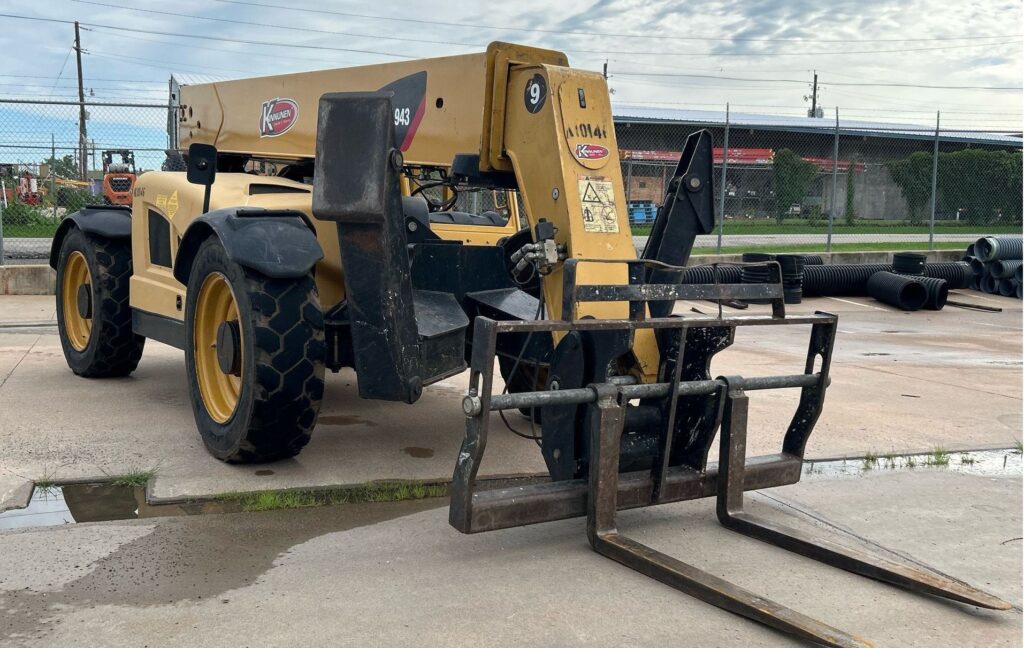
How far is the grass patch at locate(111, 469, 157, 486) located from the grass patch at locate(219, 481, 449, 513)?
53 cm

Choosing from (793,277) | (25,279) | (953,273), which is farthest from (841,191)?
(25,279)

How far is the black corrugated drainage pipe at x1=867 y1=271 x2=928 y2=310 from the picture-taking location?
1441 centimetres

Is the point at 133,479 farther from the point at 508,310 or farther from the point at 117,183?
the point at 117,183

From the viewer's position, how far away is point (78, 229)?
7.22m

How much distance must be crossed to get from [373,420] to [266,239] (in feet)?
6.22

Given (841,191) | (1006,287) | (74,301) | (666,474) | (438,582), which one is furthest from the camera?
(841,191)

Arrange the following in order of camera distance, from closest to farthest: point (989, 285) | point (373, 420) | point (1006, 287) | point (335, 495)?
point (335, 495) → point (373, 420) → point (1006, 287) → point (989, 285)

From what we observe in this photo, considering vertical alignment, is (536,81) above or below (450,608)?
above

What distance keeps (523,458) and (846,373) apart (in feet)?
14.1

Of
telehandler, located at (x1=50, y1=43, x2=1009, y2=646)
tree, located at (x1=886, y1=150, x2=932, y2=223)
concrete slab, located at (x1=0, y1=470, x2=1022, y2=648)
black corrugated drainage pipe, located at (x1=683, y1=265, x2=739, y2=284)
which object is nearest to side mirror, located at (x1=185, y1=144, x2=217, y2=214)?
telehandler, located at (x1=50, y1=43, x2=1009, y2=646)

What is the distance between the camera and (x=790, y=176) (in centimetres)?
2183

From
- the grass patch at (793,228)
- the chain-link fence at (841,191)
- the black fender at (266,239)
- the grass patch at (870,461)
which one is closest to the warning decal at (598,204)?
the black fender at (266,239)

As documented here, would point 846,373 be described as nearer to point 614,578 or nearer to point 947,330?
point 947,330

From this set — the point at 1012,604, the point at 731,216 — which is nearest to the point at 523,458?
the point at 1012,604
